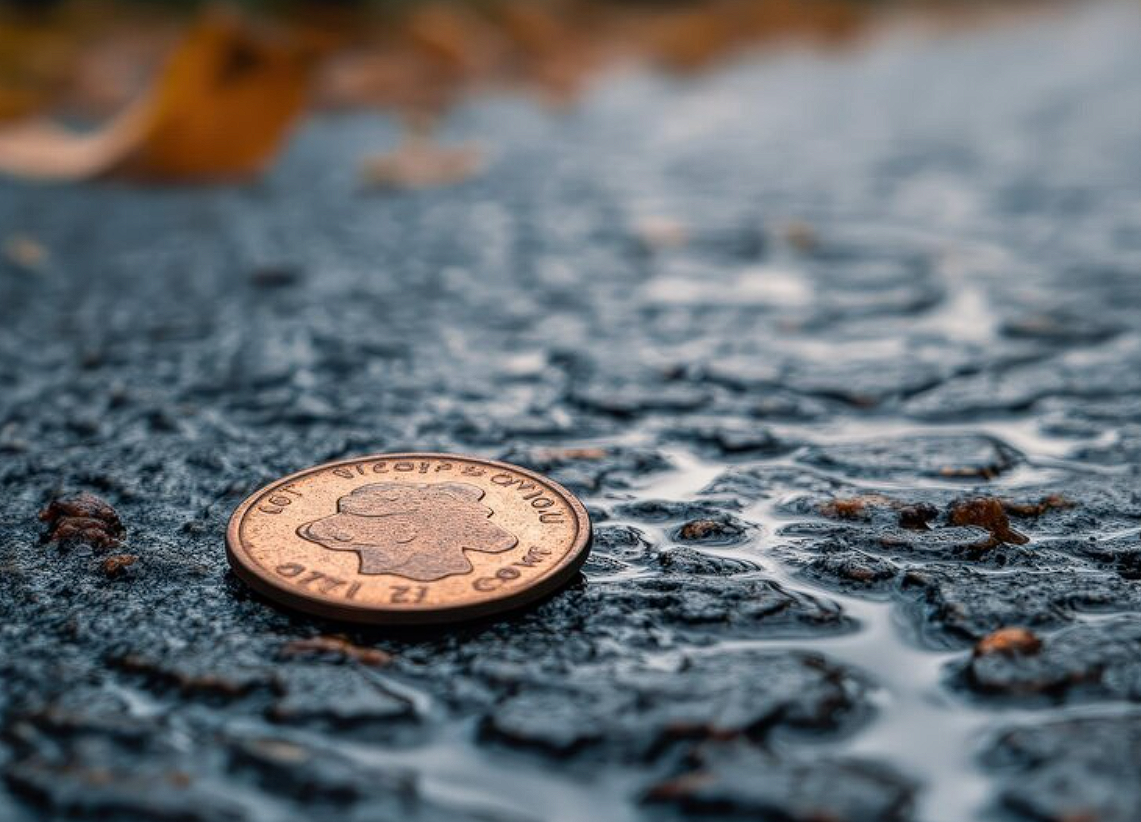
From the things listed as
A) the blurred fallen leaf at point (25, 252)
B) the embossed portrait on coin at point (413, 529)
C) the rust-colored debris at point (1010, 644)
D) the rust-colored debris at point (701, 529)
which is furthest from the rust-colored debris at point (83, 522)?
the blurred fallen leaf at point (25, 252)

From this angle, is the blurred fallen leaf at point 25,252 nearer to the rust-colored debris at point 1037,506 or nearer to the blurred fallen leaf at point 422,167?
the blurred fallen leaf at point 422,167

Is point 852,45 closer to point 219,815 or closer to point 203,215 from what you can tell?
point 203,215

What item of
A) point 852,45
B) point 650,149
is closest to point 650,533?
point 650,149

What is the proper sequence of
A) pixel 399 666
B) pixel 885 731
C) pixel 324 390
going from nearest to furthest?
pixel 885 731
pixel 399 666
pixel 324 390

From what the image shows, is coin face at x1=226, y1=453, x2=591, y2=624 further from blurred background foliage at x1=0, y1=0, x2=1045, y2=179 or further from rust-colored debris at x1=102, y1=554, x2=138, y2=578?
blurred background foliage at x1=0, y1=0, x2=1045, y2=179

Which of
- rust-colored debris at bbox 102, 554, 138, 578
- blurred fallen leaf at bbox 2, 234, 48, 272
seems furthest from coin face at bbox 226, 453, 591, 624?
blurred fallen leaf at bbox 2, 234, 48, 272

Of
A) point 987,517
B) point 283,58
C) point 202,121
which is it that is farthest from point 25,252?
point 987,517
